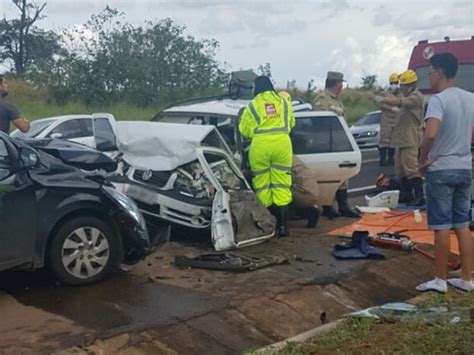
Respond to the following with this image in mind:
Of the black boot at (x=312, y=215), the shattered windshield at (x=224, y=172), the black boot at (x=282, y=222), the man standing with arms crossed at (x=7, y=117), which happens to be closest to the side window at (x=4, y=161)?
the man standing with arms crossed at (x=7, y=117)

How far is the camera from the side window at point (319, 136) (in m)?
9.66

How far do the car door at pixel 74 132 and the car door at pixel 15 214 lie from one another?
7.46 metres

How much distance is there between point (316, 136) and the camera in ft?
32.0

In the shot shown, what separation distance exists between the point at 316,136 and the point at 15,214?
468 centimetres

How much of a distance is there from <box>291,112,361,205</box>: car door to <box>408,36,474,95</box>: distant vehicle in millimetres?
4988

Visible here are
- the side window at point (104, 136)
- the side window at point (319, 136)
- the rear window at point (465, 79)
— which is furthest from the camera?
the rear window at point (465, 79)

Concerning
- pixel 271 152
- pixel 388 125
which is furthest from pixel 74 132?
pixel 271 152

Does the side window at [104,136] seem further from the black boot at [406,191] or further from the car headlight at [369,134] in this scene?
the car headlight at [369,134]

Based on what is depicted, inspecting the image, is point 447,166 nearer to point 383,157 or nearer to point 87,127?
point 87,127

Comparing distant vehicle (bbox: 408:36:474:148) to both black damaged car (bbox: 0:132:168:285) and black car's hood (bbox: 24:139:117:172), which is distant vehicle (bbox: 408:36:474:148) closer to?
black car's hood (bbox: 24:139:117:172)

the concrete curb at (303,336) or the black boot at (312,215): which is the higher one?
the black boot at (312,215)

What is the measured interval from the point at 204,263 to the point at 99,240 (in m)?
1.14

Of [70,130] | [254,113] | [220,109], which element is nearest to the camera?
[254,113]

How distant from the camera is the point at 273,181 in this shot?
339 inches
